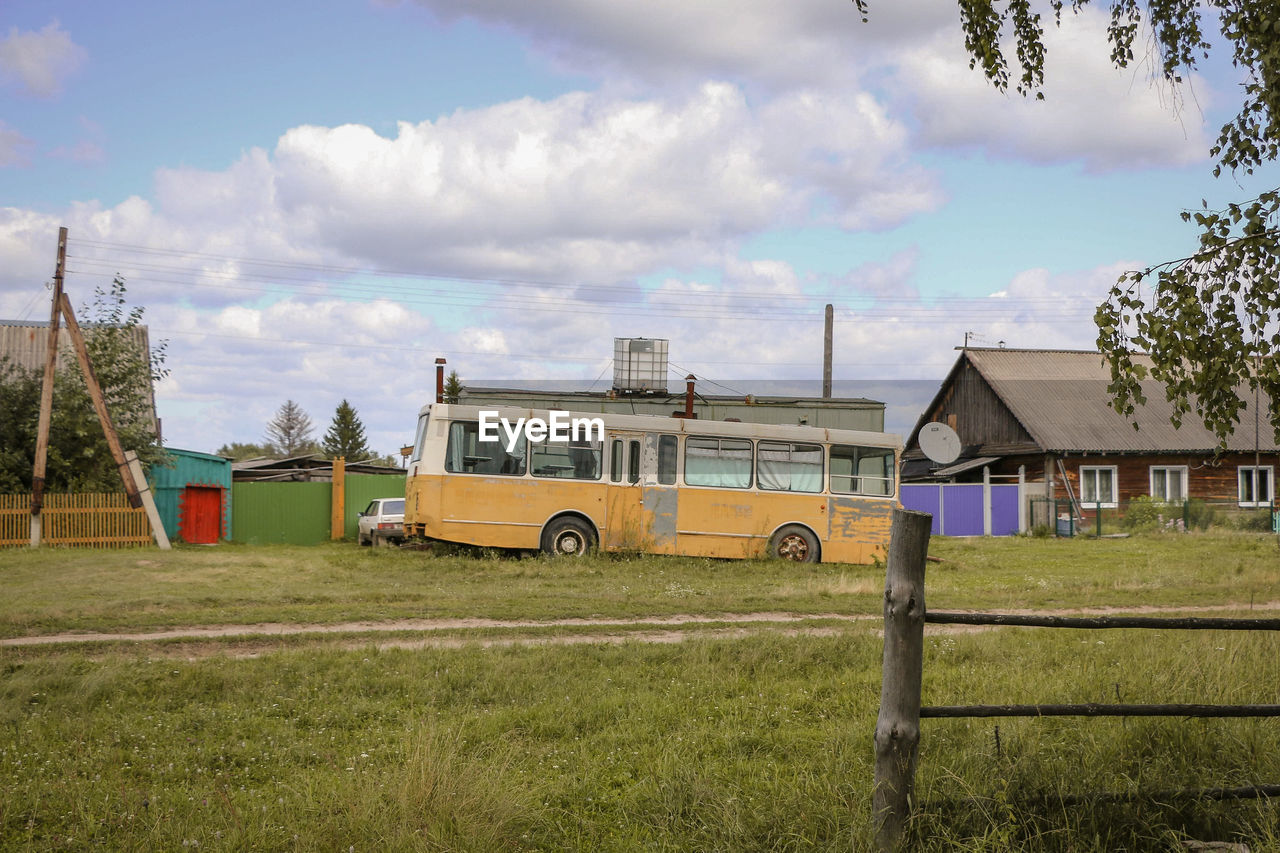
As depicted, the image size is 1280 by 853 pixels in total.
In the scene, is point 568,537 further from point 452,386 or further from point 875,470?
point 452,386

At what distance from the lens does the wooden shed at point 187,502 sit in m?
27.7

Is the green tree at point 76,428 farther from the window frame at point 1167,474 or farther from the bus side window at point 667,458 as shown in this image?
the window frame at point 1167,474

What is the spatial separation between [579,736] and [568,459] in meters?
13.6

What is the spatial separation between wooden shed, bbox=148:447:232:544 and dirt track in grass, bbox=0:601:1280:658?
17777 millimetres

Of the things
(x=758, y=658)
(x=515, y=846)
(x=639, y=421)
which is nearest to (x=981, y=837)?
(x=515, y=846)

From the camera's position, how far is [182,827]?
4.84m

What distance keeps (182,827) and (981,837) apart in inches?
138

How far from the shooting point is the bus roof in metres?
20.0

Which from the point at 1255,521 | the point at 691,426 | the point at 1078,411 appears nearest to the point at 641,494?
the point at 691,426

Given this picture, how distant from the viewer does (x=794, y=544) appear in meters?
20.8

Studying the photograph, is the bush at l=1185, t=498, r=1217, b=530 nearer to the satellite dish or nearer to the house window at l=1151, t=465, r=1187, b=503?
the house window at l=1151, t=465, r=1187, b=503

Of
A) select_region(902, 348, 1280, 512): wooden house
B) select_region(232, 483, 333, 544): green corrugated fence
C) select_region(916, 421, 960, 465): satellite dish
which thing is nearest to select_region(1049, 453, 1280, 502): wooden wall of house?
select_region(902, 348, 1280, 512): wooden house

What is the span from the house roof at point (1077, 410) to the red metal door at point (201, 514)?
25855 millimetres

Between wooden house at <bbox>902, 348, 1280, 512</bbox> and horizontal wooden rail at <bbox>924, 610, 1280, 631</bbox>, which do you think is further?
wooden house at <bbox>902, 348, 1280, 512</bbox>
